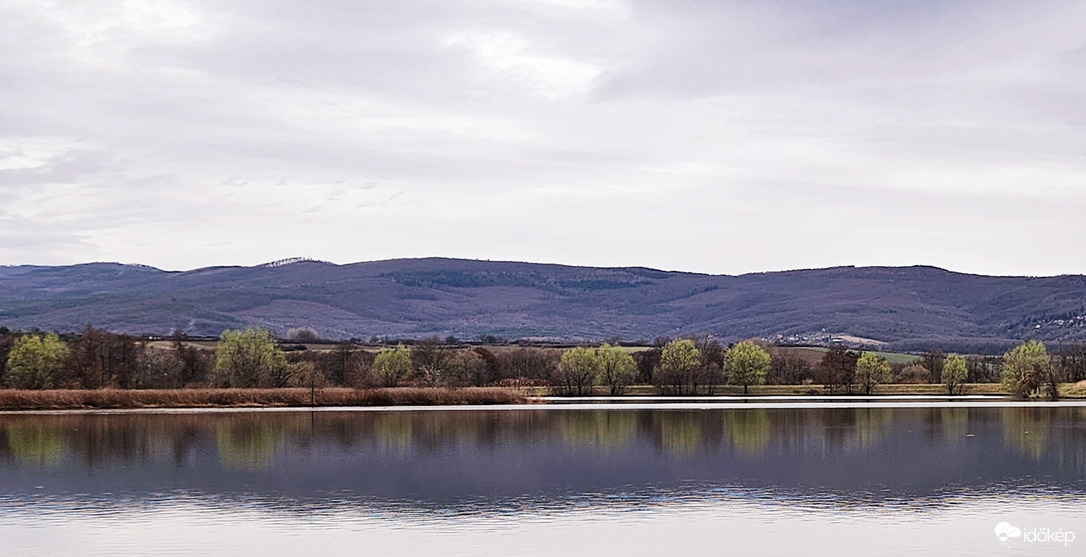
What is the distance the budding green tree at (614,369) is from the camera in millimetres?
107125

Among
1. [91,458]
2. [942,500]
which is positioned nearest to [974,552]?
[942,500]

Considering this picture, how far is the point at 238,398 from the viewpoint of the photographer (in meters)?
85.4

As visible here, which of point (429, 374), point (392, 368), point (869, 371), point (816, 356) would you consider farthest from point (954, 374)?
point (816, 356)

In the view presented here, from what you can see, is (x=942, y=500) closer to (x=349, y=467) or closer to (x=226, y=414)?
(x=349, y=467)

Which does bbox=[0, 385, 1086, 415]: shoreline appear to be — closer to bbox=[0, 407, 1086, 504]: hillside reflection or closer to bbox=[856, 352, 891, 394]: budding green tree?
bbox=[0, 407, 1086, 504]: hillside reflection

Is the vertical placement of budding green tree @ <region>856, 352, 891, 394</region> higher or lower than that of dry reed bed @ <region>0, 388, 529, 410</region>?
higher

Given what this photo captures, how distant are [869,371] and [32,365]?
66715 millimetres

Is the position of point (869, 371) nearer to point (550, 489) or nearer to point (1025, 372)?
point (1025, 372)

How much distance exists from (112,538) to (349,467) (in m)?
14.1

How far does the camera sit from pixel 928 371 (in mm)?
122750

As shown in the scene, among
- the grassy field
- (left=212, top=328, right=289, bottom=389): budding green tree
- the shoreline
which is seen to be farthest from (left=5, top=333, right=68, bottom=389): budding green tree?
the grassy field

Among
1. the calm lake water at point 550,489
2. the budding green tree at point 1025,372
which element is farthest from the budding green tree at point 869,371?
the calm lake water at point 550,489

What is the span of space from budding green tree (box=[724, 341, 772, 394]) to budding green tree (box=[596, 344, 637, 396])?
8.58 m

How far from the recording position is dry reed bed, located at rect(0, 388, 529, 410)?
269 feet
